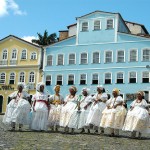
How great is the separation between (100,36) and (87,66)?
13.2 ft

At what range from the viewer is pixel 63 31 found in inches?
2159

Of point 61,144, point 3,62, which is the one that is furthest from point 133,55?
point 61,144

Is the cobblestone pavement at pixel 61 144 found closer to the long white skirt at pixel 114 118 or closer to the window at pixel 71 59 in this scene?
the long white skirt at pixel 114 118

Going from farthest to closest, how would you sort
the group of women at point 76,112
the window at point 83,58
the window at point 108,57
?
1. the window at point 83,58
2. the window at point 108,57
3. the group of women at point 76,112

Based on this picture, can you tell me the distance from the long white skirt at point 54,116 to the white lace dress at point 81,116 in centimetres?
74

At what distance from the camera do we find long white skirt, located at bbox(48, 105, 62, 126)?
14.0 meters

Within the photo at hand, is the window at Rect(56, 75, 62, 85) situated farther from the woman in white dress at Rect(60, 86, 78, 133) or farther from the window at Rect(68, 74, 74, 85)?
the woman in white dress at Rect(60, 86, 78, 133)

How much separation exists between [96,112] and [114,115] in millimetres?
1014

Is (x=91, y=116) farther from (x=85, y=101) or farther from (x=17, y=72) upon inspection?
(x=17, y=72)

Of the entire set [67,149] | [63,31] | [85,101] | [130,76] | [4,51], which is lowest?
[67,149]

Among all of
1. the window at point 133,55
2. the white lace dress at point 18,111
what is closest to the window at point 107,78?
the window at point 133,55

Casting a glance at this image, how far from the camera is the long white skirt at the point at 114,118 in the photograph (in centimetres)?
1292

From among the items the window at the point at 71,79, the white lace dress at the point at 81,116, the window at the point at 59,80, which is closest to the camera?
the white lace dress at the point at 81,116

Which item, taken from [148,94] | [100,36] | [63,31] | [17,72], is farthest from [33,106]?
[63,31]
